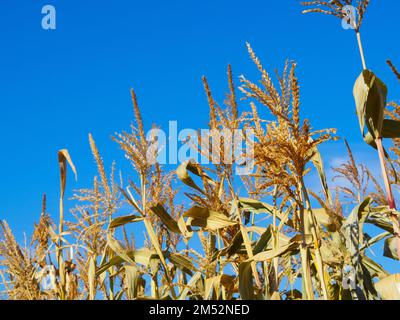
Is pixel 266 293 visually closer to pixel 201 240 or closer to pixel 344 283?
pixel 344 283

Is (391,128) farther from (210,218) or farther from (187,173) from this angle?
(187,173)

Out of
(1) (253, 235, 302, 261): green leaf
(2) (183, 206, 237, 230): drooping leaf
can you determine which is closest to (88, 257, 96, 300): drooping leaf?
(2) (183, 206, 237, 230): drooping leaf

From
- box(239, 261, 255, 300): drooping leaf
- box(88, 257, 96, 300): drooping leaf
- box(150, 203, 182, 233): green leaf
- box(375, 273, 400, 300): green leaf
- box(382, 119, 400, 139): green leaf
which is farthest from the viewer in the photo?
box(88, 257, 96, 300): drooping leaf

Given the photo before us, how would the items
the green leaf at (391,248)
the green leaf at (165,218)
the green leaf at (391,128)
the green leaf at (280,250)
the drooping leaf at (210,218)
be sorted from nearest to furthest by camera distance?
the green leaf at (280,250) < the green leaf at (391,128) < the drooping leaf at (210,218) < the green leaf at (391,248) < the green leaf at (165,218)

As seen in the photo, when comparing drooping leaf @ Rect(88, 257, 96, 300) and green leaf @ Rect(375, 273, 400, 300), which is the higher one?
drooping leaf @ Rect(88, 257, 96, 300)

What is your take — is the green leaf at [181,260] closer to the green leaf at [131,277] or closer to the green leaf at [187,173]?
the green leaf at [131,277]

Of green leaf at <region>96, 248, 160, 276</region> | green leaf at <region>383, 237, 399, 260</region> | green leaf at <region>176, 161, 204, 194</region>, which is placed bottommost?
green leaf at <region>383, 237, 399, 260</region>

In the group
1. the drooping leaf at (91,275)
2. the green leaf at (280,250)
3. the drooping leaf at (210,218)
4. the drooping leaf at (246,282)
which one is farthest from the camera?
the drooping leaf at (91,275)

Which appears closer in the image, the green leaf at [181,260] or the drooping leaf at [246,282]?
the drooping leaf at [246,282]

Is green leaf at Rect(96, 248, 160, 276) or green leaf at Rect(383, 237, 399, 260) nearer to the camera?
green leaf at Rect(383, 237, 399, 260)

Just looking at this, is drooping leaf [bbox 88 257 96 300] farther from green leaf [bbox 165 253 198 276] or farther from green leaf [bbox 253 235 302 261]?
green leaf [bbox 253 235 302 261]

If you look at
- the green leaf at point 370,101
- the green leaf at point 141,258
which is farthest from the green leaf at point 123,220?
the green leaf at point 370,101
